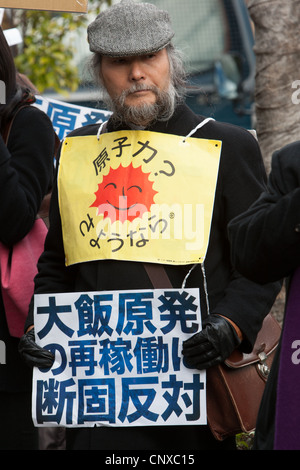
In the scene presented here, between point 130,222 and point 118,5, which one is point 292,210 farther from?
point 118,5

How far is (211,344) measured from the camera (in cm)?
267

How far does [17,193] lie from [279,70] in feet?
6.44

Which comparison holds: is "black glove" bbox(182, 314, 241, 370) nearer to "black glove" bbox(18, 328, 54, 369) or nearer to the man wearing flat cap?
the man wearing flat cap

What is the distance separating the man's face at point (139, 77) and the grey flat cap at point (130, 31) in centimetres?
4

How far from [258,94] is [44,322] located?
2171 mm

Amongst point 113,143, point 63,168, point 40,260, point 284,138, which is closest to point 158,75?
point 113,143

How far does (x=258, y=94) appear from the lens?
4578 millimetres

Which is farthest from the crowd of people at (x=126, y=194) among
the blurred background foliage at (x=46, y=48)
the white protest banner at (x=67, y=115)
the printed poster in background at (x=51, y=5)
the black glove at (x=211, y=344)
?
the blurred background foliage at (x=46, y=48)

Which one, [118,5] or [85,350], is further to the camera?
[118,5]

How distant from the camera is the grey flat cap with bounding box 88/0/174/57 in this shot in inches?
114

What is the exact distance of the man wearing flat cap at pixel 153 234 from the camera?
273 cm

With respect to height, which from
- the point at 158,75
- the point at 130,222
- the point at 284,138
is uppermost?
the point at 158,75

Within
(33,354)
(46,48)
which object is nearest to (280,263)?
(33,354)

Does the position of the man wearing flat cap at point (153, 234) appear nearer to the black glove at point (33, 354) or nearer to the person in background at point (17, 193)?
the black glove at point (33, 354)
